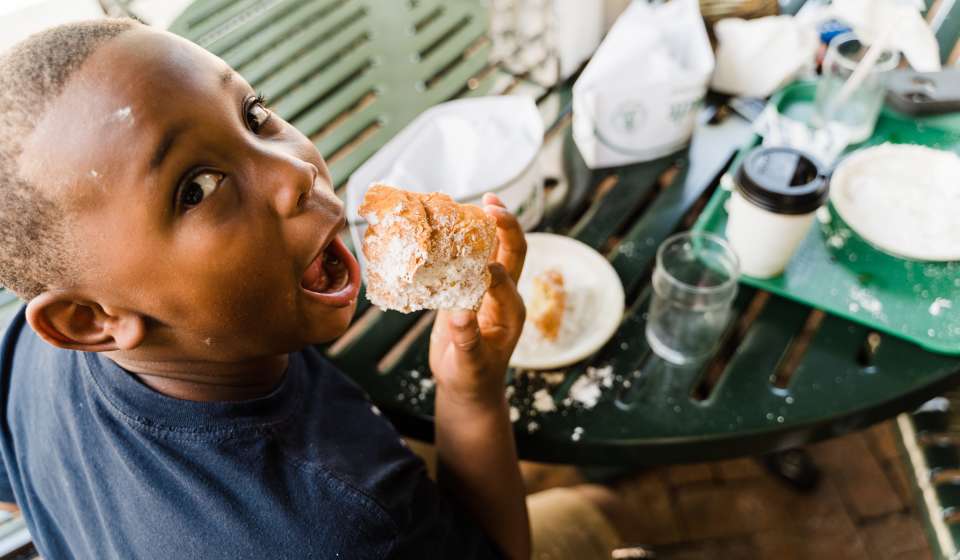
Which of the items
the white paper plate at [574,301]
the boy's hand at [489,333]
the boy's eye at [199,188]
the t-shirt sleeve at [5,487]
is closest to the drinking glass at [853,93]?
the white paper plate at [574,301]

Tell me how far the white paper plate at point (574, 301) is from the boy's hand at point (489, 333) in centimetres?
16

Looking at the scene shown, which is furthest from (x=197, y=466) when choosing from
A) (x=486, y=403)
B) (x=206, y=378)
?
(x=486, y=403)

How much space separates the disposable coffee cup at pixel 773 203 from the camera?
1206 mm

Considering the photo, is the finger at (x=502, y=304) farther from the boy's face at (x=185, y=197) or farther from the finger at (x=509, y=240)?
the boy's face at (x=185, y=197)

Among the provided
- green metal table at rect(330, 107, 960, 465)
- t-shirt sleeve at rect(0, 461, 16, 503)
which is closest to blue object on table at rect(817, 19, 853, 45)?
green metal table at rect(330, 107, 960, 465)

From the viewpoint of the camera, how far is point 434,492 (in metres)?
1.07

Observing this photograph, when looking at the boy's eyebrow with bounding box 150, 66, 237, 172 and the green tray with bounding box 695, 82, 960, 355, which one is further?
the green tray with bounding box 695, 82, 960, 355

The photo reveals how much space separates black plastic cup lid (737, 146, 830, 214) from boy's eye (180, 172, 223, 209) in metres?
0.93

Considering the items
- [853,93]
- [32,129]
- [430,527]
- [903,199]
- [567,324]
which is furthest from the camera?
[853,93]

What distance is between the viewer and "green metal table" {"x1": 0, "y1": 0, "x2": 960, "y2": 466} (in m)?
1.17

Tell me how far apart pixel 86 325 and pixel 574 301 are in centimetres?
87

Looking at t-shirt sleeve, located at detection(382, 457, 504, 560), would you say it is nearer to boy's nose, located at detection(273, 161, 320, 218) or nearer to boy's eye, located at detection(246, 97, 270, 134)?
boy's nose, located at detection(273, 161, 320, 218)

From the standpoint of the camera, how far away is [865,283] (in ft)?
4.44

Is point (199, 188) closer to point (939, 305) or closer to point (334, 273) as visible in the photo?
point (334, 273)
